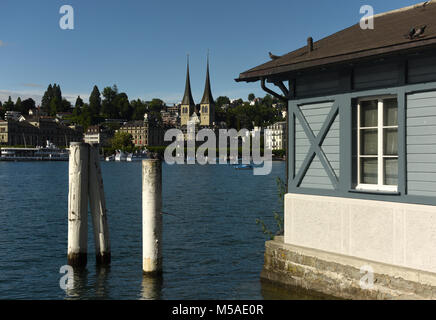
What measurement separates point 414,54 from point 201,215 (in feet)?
85.0

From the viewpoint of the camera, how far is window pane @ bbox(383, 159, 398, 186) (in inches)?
384

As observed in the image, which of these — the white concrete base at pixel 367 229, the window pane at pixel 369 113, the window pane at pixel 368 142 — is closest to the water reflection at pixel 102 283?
the white concrete base at pixel 367 229

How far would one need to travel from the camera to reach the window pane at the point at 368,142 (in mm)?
10105

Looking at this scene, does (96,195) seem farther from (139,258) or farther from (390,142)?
(390,142)

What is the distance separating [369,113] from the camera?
10211 millimetres

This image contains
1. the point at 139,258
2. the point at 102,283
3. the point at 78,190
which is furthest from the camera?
the point at 139,258

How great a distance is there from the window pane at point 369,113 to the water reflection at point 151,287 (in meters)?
6.98

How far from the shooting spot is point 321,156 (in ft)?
35.7

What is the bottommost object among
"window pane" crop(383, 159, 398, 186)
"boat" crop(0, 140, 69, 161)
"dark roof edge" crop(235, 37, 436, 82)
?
"window pane" crop(383, 159, 398, 186)

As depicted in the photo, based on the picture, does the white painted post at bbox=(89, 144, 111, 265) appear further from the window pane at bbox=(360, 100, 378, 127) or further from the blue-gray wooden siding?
the blue-gray wooden siding

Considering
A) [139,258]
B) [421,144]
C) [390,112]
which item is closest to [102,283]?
[139,258]

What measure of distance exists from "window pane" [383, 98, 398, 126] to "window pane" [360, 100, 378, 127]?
0.71ft

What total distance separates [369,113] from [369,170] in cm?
117

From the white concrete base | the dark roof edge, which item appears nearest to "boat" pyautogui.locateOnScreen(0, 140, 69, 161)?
the dark roof edge
